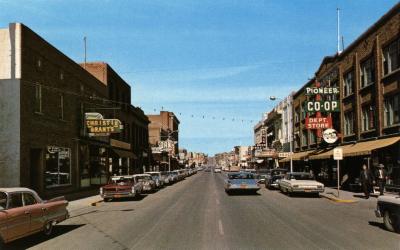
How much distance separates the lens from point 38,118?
27250 mm

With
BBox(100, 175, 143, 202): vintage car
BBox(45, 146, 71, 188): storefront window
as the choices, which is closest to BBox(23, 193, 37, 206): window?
BBox(100, 175, 143, 202): vintage car

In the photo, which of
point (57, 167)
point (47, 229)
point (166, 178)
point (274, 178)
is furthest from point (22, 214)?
point (166, 178)

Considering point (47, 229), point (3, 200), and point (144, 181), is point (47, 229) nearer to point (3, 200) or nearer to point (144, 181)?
point (3, 200)

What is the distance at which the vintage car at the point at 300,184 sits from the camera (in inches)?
1080

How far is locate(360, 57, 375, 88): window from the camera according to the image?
3222 centimetres

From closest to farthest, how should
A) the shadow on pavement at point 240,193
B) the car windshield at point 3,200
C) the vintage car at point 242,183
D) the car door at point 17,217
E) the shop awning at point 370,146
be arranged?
the car door at point 17,217 → the car windshield at point 3,200 → the shop awning at point 370,146 → the vintage car at point 242,183 → the shadow on pavement at point 240,193

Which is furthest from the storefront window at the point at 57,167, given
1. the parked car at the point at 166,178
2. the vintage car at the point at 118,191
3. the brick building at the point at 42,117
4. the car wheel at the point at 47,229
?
the car wheel at the point at 47,229

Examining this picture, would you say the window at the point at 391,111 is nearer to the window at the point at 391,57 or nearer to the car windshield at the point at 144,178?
the window at the point at 391,57

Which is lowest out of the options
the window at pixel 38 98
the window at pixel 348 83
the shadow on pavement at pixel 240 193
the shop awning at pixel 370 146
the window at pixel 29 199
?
the shadow on pavement at pixel 240 193

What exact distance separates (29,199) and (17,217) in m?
1.26

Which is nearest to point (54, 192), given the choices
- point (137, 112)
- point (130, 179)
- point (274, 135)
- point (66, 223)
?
point (130, 179)

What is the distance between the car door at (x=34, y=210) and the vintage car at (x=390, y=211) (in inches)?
378

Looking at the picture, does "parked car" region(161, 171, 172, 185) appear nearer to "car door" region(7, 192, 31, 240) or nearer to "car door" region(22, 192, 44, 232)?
"car door" region(22, 192, 44, 232)

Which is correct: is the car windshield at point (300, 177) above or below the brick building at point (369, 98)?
below
